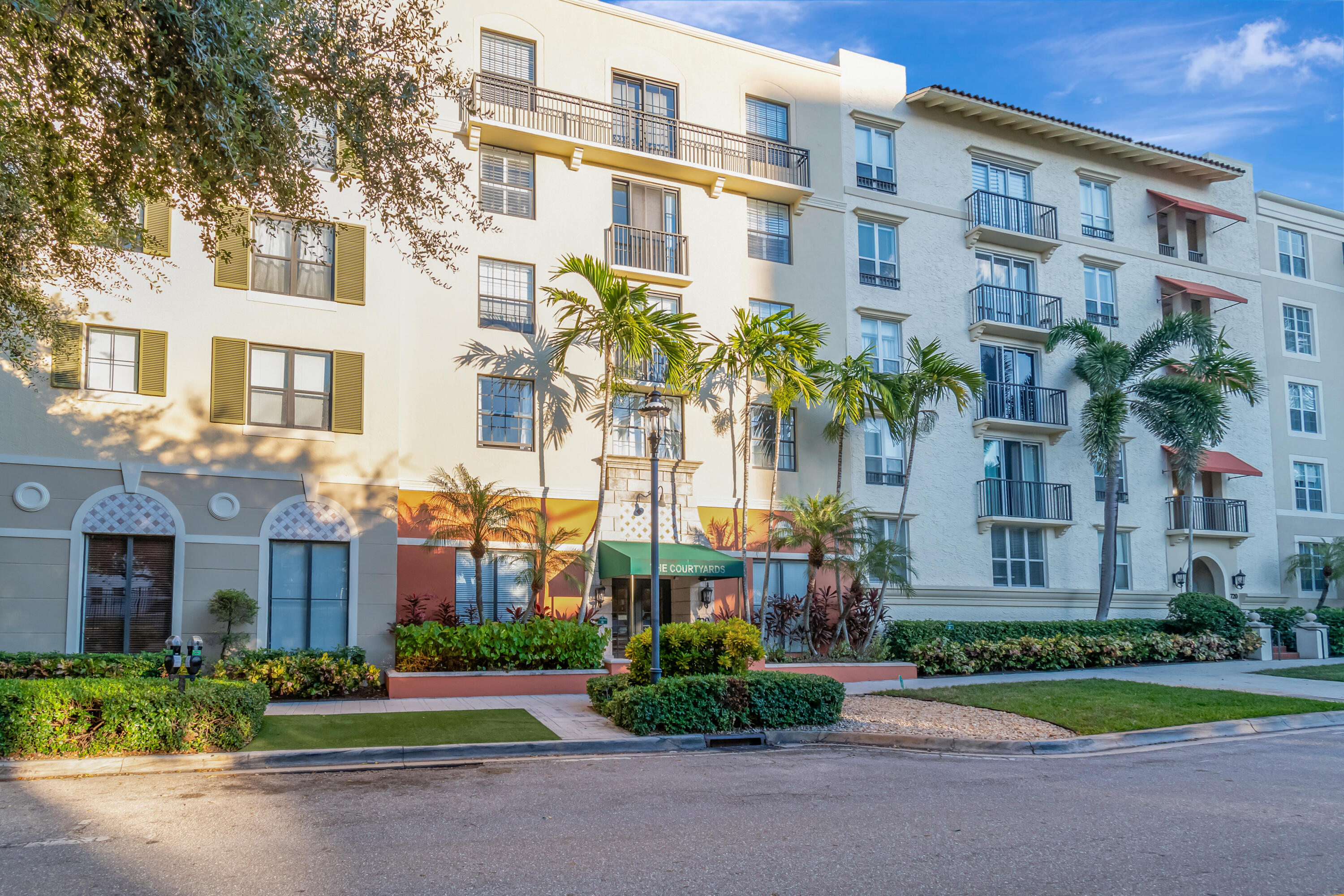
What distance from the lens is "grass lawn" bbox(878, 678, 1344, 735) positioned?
13.9 metres

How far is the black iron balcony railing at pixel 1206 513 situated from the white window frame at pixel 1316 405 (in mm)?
4279

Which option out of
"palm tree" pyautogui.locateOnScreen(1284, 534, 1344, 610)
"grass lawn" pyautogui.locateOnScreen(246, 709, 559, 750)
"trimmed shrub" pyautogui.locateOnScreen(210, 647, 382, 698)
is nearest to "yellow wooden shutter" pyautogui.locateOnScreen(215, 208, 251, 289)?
"trimmed shrub" pyautogui.locateOnScreen(210, 647, 382, 698)

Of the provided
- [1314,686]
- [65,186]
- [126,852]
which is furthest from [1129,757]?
[65,186]

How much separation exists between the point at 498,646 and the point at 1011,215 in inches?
754

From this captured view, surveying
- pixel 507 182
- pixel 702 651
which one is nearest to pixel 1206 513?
pixel 702 651

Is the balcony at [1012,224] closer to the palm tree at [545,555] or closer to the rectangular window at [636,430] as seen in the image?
the rectangular window at [636,430]

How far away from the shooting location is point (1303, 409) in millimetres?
33438

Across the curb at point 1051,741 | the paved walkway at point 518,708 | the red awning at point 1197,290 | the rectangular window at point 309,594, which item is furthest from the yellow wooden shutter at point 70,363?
the red awning at point 1197,290

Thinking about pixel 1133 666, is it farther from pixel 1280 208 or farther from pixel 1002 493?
pixel 1280 208

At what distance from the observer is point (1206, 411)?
27.1 m

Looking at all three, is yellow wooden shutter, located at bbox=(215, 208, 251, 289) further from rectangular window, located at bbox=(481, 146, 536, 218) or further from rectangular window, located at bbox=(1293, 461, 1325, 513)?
rectangular window, located at bbox=(1293, 461, 1325, 513)

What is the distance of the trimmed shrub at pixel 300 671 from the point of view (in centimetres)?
1680

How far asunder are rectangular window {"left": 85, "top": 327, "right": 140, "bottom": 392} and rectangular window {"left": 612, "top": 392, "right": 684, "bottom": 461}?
933 cm

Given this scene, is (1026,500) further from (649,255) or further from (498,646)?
(498,646)
